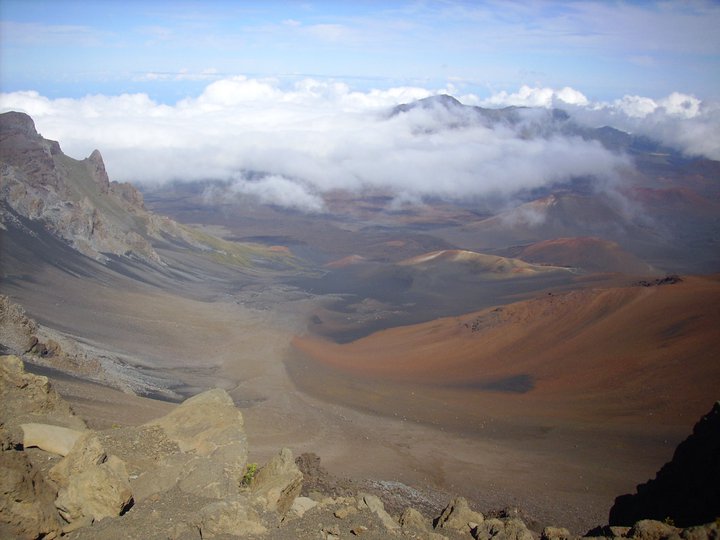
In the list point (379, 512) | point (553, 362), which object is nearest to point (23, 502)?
point (379, 512)

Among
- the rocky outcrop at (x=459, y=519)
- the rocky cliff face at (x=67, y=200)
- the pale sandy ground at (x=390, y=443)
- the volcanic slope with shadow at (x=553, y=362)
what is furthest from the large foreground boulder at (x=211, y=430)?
the rocky cliff face at (x=67, y=200)

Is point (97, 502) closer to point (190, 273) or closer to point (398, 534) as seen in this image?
point (398, 534)

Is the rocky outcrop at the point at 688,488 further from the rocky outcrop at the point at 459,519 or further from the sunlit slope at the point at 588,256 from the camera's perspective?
the sunlit slope at the point at 588,256

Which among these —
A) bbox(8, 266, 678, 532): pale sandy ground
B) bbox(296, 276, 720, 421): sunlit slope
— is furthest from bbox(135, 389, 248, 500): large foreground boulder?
bbox(296, 276, 720, 421): sunlit slope

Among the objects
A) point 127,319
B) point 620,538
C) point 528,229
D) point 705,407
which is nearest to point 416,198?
point 528,229

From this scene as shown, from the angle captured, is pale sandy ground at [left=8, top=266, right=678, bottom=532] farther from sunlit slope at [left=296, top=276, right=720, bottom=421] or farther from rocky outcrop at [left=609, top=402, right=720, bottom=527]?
sunlit slope at [left=296, top=276, right=720, bottom=421]

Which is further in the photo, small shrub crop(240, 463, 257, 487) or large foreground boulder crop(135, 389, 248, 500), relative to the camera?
small shrub crop(240, 463, 257, 487)

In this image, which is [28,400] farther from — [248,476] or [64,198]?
[64,198]
